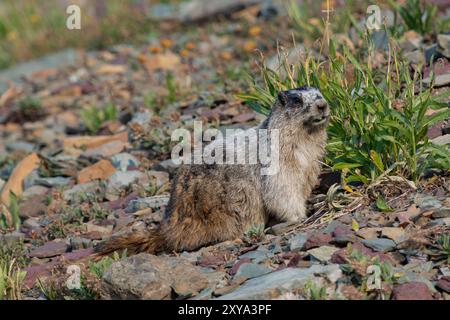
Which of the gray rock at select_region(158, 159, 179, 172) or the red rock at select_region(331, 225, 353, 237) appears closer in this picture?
the red rock at select_region(331, 225, 353, 237)

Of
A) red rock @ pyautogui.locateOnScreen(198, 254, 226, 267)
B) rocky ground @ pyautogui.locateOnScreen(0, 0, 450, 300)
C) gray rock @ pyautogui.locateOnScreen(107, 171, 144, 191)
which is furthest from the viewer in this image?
gray rock @ pyautogui.locateOnScreen(107, 171, 144, 191)

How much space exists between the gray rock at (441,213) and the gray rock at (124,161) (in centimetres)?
375

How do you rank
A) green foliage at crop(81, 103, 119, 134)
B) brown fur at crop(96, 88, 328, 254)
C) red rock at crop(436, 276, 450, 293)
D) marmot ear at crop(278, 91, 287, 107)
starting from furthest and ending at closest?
green foliage at crop(81, 103, 119, 134)
marmot ear at crop(278, 91, 287, 107)
brown fur at crop(96, 88, 328, 254)
red rock at crop(436, 276, 450, 293)

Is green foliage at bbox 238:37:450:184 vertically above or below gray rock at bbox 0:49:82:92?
below

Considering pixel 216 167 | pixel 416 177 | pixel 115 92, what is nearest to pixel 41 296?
pixel 216 167

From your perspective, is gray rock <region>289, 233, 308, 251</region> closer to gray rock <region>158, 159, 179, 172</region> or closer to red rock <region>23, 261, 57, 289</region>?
red rock <region>23, 261, 57, 289</region>

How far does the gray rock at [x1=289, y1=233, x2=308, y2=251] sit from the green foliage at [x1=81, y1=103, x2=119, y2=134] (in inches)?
203

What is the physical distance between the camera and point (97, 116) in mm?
10383

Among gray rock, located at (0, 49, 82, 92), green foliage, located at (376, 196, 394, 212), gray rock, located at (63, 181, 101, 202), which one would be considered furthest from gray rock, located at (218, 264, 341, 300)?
gray rock, located at (0, 49, 82, 92)

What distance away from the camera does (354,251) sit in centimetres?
503

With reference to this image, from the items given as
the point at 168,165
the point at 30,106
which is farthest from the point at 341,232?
the point at 30,106

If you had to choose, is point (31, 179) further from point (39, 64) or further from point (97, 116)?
point (39, 64)

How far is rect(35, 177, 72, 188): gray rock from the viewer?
28.3ft

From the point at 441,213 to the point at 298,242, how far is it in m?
1.00
